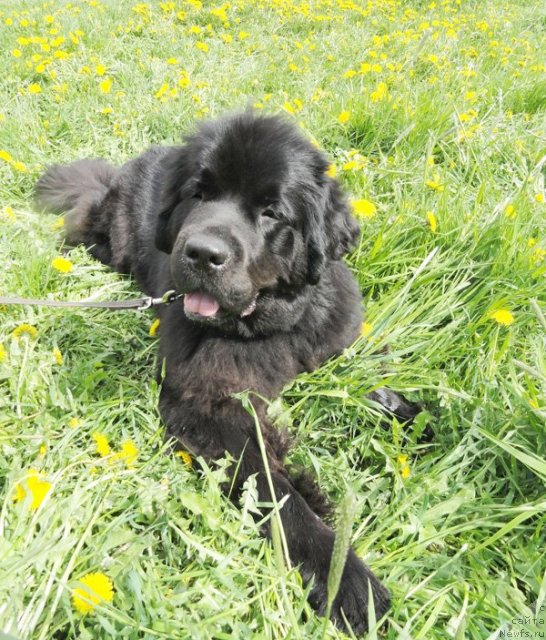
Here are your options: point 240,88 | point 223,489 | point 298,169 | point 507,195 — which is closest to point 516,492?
point 223,489

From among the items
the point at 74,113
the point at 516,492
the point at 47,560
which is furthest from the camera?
the point at 74,113

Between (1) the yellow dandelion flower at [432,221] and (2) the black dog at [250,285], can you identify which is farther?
(1) the yellow dandelion flower at [432,221]

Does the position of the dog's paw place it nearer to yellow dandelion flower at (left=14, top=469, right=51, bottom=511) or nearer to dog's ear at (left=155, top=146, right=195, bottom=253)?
yellow dandelion flower at (left=14, top=469, right=51, bottom=511)

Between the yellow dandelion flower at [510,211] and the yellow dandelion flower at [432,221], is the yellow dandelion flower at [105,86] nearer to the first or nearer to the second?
the yellow dandelion flower at [432,221]

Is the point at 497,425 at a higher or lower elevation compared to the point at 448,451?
higher

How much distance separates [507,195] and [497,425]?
142 cm

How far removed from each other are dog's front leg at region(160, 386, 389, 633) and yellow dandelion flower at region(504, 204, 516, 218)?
5.03 feet

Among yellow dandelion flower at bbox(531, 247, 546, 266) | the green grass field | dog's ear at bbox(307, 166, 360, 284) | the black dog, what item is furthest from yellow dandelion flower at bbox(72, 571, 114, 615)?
yellow dandelion flower at bbox(531, 247, 546, 266)

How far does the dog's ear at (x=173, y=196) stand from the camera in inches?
84.4

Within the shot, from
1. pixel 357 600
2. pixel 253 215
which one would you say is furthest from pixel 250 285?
pixel 357 600

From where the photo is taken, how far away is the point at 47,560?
1.32 metres

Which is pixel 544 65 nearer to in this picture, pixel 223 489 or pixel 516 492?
pixel 516 492

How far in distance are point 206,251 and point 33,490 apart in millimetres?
895

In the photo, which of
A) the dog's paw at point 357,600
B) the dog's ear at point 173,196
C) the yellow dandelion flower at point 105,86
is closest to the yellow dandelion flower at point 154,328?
the dog's ear at point 173,196
